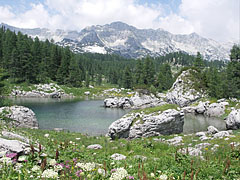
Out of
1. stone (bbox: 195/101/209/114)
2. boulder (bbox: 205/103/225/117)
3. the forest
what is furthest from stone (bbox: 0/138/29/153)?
the forest

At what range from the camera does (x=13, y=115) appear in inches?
946

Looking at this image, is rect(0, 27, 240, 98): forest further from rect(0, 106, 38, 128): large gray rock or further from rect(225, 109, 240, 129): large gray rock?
rect(0, 106, 38, 128): large gray rock

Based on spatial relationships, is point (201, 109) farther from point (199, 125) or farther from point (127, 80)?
point (127, 80)

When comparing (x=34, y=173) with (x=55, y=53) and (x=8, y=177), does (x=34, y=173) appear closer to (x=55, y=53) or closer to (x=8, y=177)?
(x=8, y=177)

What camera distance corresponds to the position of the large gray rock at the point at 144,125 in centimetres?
2230

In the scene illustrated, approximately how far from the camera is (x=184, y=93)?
59469 millimetres

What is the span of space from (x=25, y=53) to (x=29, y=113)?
63893 mm

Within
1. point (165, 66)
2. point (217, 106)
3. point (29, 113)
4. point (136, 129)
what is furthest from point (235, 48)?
point (29, 113)

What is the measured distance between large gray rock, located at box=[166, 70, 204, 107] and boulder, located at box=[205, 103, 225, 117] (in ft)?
38.1

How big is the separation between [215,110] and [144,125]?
29471 millimetres

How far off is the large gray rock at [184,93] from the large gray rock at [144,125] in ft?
120

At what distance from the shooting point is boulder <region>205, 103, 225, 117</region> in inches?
1721

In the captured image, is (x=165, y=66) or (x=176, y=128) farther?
(x=165, y=66)

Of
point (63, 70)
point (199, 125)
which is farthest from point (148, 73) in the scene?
point (199, 125)
